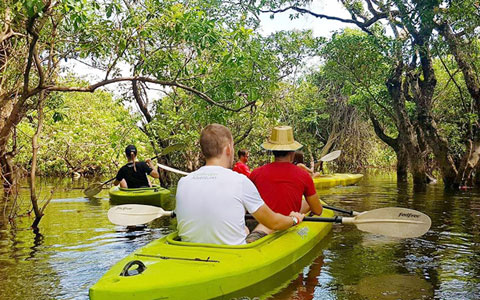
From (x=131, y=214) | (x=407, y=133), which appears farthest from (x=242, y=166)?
(x=407, y=133)

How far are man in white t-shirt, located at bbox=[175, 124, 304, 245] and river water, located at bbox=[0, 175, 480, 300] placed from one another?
2.21ft

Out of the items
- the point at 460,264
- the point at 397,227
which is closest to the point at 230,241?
the point at 397,227

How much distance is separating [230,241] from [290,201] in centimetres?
115

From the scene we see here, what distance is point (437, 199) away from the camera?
11914 millimetres

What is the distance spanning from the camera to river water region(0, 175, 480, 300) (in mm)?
4141

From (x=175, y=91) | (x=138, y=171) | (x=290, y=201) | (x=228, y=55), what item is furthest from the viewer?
(x=175, y=91)

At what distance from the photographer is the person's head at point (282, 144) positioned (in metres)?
4.83

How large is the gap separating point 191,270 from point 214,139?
3.13ft

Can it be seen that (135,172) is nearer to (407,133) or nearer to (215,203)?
(215,203)

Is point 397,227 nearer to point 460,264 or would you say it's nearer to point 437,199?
point 460,264

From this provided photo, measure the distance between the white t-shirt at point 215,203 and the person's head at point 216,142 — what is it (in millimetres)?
99

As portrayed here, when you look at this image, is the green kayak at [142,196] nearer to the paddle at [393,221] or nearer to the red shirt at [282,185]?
the paddle at [393,221]

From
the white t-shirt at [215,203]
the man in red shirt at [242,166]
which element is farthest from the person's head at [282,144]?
the man in red shirt at [242,166]

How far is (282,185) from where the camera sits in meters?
4.86
